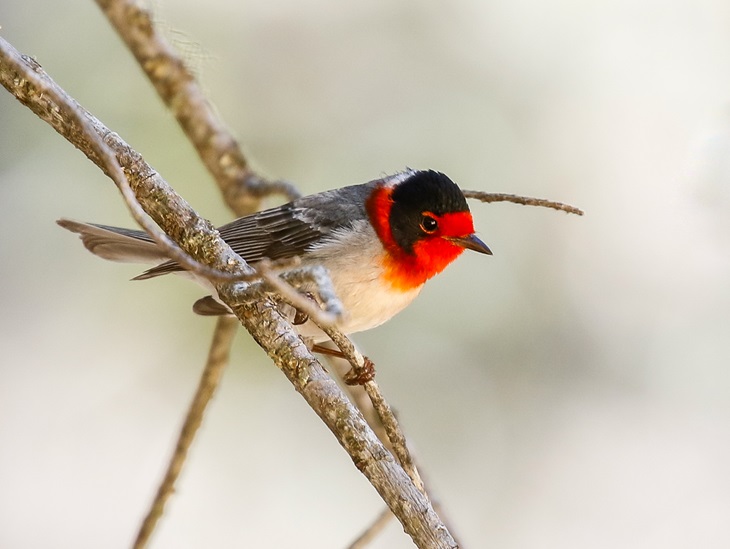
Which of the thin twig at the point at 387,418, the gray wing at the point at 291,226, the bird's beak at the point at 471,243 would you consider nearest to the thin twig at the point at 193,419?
the gray wing at the point at 291,226

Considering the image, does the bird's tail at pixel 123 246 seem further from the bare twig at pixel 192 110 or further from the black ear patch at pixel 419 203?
the black ear patch at pixel 419 203

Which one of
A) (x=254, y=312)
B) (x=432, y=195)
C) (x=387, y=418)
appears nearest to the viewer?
(x=254, y=312)

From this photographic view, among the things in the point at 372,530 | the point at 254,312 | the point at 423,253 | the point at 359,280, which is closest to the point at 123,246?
the point at 359,280

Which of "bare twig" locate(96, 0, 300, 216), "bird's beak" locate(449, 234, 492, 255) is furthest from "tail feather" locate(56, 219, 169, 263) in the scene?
"bird's beak" locate(449, 234, 492, 255)

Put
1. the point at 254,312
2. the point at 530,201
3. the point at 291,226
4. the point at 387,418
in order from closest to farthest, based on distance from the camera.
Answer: the point at 254,312, the point at 387,418, the point at 530,201, the point at 291,226

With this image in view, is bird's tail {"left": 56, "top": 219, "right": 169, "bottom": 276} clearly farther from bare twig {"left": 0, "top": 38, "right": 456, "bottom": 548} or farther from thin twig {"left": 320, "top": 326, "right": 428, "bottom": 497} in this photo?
thin twig {"left": 320, "top": 326, "right": 428, "bottom": 497}

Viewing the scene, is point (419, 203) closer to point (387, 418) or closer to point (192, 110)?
point (192, 110)

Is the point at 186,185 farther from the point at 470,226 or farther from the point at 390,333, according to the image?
the point at 470,226
